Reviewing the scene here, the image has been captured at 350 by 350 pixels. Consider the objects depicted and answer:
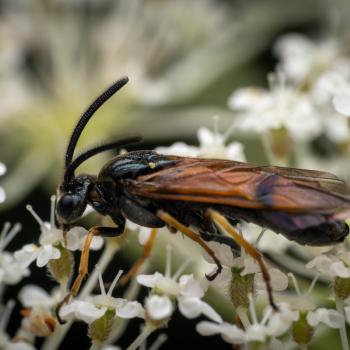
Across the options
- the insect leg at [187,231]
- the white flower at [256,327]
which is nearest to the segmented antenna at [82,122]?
the insect leg at [187,231]

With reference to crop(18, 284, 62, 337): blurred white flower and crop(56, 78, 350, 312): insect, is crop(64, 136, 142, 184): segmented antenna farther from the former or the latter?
crop(18, 284, 62, 337): blurred white flower

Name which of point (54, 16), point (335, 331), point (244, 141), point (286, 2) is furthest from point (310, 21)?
point (335, 331)

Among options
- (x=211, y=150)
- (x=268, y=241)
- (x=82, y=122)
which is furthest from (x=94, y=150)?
(x=268, y=241)

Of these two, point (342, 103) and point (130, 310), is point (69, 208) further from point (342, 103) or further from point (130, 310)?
point (342, 103)

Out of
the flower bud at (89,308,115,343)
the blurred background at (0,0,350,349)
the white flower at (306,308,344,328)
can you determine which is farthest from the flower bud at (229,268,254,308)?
the blurred background at (0,0,350,349)

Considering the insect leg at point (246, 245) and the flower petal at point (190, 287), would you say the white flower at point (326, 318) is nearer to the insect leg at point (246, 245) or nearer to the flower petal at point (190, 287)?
the insect leg at point (246, 245)

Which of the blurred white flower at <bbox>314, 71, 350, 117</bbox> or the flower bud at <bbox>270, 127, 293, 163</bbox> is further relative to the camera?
the flower bud at <bbox>270, 127, 293, 163</bbox>

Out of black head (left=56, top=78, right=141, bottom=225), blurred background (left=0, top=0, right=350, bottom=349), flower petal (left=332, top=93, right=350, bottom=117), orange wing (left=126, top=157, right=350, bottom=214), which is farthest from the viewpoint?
blurred background (left=0, top=0, right=350, bottom=349)

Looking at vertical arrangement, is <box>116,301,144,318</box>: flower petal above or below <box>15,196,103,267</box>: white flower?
below
